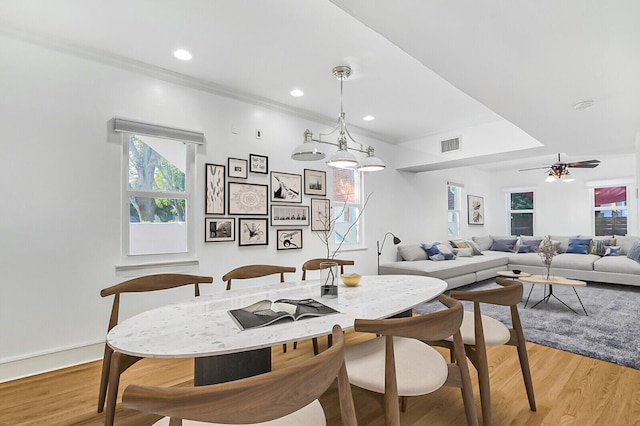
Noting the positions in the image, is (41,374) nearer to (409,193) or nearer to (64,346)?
(64,346)

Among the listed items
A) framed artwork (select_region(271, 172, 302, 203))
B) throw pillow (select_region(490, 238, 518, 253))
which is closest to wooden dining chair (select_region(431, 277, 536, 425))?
framed artwork (select_region(271, 172, 302, 203))

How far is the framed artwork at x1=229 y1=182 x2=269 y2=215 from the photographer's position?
11.6ft

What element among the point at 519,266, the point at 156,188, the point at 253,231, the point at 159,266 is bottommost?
the point at 519,266

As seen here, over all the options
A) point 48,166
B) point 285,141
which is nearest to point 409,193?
point 285,141

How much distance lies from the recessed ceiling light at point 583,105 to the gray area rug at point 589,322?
2137 mm

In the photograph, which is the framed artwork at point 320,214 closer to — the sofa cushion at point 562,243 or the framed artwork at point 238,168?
the framed artwork at point 238,168

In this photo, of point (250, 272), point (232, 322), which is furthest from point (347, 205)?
point (232, 322)

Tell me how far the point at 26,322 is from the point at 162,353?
7.22 ft

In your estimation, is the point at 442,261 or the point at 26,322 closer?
the point at 26,322

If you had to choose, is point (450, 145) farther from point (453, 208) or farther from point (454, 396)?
point (454, 396)

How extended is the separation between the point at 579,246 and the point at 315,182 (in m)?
5.81

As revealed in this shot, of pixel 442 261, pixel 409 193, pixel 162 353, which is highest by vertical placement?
pixel 409 193

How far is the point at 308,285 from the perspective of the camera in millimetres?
2213

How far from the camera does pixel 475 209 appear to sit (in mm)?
7906
